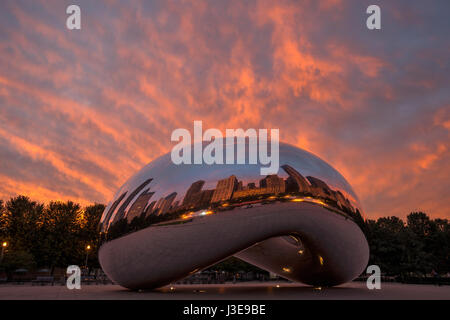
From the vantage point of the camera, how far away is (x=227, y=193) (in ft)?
39.1

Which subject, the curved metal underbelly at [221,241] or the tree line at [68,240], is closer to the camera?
the curved metal underbelly at [221,241]

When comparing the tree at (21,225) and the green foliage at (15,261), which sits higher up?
the tree at (21,225)

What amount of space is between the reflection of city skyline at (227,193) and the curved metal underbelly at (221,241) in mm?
459

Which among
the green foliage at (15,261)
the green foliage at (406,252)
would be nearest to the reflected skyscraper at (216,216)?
Result: the green foliage at (406,252)

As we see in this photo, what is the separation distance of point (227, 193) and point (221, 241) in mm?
1707

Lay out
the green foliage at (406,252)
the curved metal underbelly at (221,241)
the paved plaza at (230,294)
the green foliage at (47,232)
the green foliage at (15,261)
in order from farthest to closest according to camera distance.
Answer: the green foliage at (47,232)
the green foliage at (406,252)
the green foliage at (15,261)
the paved plaza at (230,294)
the curved metal underbelly at (221,241)

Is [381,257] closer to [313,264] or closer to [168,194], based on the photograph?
[313,264]

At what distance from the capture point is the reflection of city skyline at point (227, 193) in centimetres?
1185

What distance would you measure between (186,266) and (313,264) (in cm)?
623

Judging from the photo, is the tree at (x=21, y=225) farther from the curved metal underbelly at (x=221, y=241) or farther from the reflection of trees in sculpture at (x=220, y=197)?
the reflection of trees in sculpture at (x=220, y=197)

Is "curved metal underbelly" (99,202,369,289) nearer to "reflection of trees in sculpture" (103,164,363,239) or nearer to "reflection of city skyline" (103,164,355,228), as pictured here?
"reflection of trees in sculpture" (103,164,363,239)

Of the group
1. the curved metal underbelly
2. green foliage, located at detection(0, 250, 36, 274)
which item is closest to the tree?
green foliage, located at detection(0, 250, 36, 274)

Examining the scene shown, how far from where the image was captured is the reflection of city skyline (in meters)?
11.9
